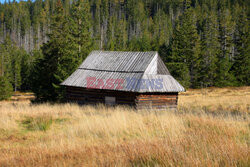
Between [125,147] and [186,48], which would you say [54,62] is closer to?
[125,147]

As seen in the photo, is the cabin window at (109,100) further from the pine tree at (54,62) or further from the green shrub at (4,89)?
the green shrub at (4,89)

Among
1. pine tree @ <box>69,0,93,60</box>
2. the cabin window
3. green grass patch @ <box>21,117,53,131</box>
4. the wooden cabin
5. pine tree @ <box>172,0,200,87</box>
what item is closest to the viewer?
green grass patch @ <box>21,117,53,131</box>

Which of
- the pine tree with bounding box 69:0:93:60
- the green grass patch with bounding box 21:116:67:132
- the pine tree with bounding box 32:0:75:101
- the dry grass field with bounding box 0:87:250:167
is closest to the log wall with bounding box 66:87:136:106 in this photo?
the pine tree with bounding box 32:0:75:101

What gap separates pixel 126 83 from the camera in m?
18.7

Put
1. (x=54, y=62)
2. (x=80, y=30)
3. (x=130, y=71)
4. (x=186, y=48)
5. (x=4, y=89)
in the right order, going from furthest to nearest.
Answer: (x=186, y=48), (x=4, y=89), (x=80, y=30), (x=54, y=62), (x=130, y=71)

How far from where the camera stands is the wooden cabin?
60.9 ft

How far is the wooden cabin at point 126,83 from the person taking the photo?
18562 mm

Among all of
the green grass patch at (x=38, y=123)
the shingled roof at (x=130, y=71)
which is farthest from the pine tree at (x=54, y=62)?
the green grass patch at (x=38, y=123)

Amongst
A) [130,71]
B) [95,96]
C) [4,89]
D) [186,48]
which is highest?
[186,48]

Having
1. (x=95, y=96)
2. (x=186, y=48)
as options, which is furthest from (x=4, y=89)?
(x=186, y=48)

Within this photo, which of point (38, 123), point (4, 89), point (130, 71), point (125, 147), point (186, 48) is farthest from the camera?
point (186, 48)

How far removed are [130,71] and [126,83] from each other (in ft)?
5.23

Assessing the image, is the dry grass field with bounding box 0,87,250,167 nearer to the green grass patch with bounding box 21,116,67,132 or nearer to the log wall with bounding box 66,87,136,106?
the green grass patch with bounding box 21,116,67,132

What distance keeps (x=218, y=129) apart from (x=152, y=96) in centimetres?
1150
